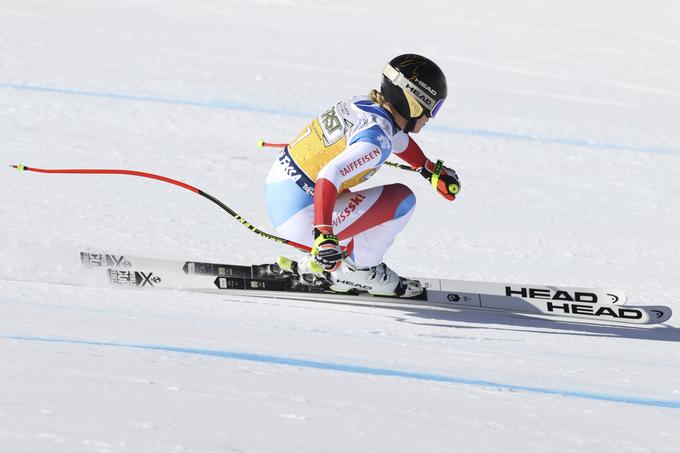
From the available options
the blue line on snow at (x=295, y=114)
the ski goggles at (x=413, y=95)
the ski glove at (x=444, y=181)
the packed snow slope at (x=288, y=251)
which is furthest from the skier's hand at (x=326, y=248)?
the blue line on snow at (x=295, y=114)

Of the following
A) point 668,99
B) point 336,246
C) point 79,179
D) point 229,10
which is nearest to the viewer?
point 336,246

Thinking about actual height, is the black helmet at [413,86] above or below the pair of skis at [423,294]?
above

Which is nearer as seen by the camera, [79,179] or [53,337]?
[53,337]

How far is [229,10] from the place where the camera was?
1327 cm

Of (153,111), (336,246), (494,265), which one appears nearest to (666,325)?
(494,265)

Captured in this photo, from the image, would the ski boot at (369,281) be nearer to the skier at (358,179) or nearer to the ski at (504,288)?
the skier at (358,179)

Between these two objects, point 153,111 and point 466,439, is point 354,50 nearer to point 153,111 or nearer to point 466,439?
point 153,111

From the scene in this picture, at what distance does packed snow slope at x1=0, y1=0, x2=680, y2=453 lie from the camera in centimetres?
310

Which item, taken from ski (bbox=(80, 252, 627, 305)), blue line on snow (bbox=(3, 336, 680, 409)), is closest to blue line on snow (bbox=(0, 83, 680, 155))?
ski (bbox=(80, 252, 627, 305))

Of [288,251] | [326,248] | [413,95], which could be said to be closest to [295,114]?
[288,251]

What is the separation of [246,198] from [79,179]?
1007 mm

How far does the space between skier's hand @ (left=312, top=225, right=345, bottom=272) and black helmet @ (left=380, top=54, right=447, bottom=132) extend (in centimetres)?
67

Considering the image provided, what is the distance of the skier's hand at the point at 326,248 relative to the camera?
4211 mm

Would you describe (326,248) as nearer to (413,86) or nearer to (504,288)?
(413,86)
